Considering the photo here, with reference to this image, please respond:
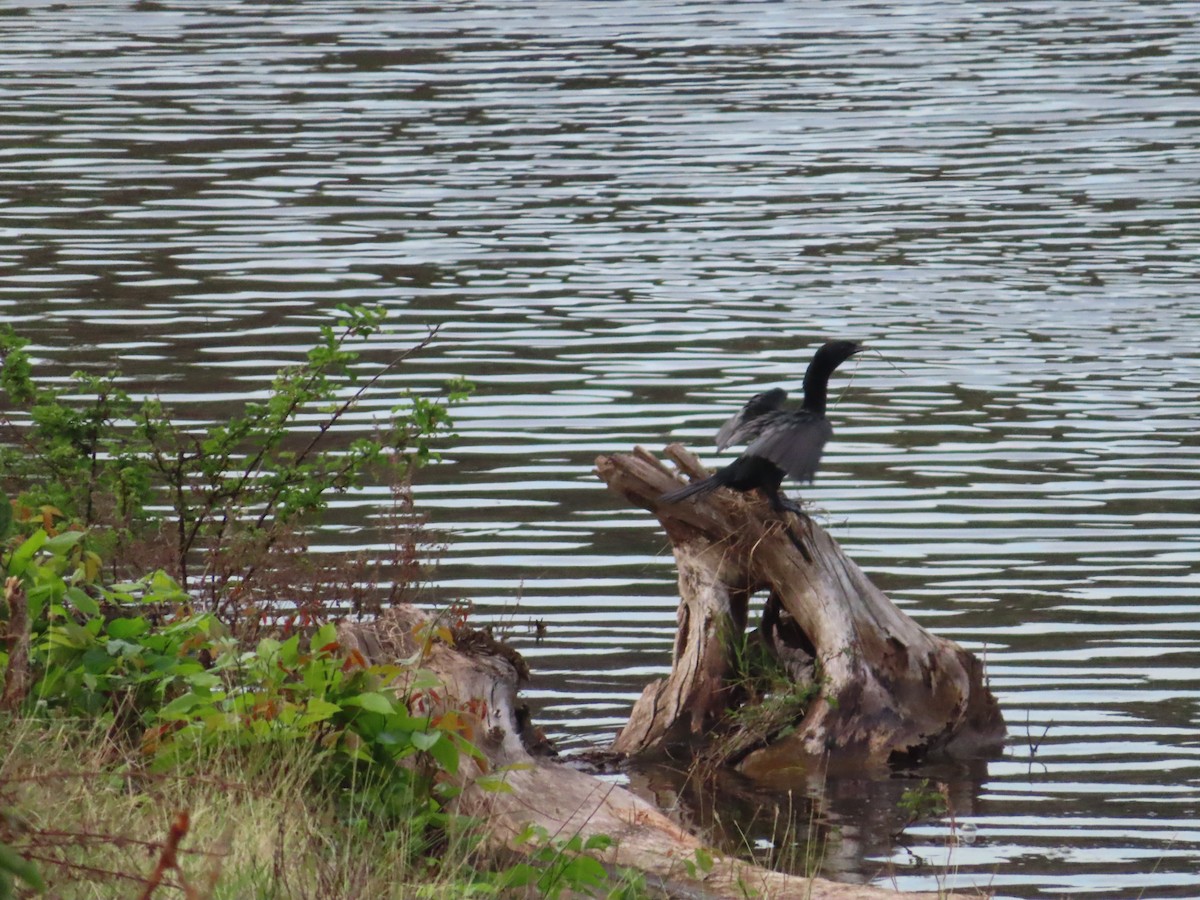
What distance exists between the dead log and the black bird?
130 centimetres

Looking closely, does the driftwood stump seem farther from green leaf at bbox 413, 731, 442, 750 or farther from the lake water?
green leaf at bbox 413, 731, 442, 750

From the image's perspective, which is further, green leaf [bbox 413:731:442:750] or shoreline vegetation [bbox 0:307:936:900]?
green leaf [bbox 413:731:442:750]

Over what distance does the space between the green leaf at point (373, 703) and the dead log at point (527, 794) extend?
310 millimetres

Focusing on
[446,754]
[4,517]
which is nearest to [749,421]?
[446,754]

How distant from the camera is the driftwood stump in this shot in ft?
26.5

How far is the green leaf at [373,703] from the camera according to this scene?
561cm

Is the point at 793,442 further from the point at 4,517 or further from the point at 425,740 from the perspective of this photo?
the point at 4,517

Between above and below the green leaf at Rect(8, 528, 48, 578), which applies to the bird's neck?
below

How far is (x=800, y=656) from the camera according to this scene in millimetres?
8398

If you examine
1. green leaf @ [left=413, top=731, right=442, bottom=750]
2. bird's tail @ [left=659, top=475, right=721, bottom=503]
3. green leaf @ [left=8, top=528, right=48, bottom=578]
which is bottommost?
bird's tail @ [left=659, top=475, right=721, bottom=503]

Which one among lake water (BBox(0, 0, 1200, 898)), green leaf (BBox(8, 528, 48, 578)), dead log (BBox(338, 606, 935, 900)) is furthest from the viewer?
lake water (BBox(0, 0, 1200, 898))

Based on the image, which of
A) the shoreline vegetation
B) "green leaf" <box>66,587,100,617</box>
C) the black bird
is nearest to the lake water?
the black bird

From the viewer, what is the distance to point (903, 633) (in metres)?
8.17

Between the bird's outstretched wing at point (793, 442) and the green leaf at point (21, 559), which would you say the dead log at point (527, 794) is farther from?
the bird's outstretched wing at point (793, 442)
